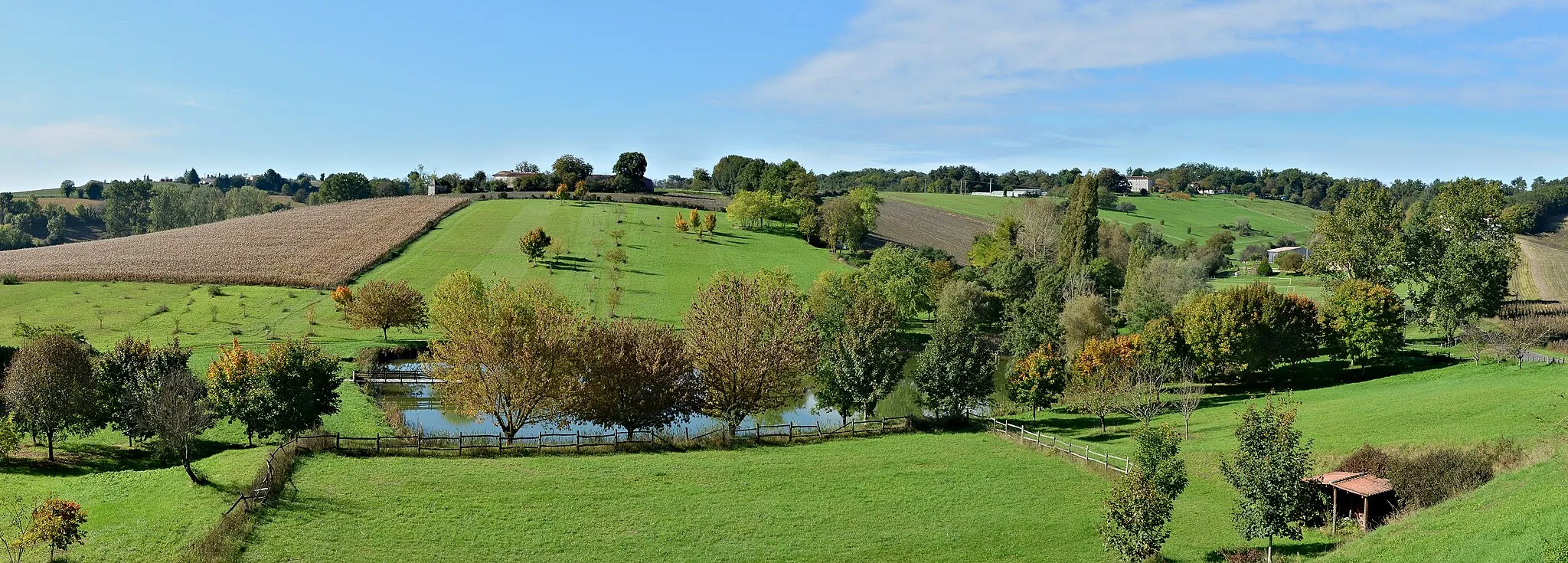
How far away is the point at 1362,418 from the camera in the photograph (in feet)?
133

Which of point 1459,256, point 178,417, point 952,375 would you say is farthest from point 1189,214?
point 178,417

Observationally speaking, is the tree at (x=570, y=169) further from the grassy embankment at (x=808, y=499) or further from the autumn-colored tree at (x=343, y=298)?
the grassy embankment at (x=808, y=499)

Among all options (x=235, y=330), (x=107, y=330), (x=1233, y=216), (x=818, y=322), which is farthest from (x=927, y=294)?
(x=1233, y=216)

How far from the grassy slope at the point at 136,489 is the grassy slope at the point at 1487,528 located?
3506 centimetres

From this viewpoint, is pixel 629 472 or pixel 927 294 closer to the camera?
pixel 629 472

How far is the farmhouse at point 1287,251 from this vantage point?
4919 inches

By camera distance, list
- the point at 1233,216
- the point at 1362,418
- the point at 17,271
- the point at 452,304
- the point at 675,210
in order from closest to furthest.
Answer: the point at 1362,418 < the point at 452,304 < the point at 17,271 < the point at 675,210 < the point at 1233,216

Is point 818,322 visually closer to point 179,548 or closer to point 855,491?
point 855,491

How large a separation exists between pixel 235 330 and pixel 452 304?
2385 cm

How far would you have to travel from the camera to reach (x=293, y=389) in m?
42.1

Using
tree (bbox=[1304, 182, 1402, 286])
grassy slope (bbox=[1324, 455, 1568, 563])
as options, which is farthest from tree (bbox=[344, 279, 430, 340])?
tree (bbox=[1304, 182, 1402, 286])

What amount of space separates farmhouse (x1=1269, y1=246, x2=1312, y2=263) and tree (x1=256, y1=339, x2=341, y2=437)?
119929mm

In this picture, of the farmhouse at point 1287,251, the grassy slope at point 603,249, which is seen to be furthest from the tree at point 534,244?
the farmhouse at point 1287,251

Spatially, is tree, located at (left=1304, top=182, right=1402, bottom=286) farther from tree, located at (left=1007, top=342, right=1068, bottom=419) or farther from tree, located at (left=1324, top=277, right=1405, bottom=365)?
tree, located at (left=1007, top=342, right=1068, bottom=419)
